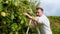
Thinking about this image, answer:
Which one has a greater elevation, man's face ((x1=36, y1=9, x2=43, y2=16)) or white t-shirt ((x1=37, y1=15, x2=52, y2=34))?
man's face ((x1=36, y1=9, x2=43, y2=16))

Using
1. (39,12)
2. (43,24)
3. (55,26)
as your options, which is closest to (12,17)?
(39,12)

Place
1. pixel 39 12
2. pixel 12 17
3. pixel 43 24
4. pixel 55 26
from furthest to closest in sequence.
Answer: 1. pixel 55 26
2. pixel 43 24
3. pixel 39 12
4. pixel 12 17

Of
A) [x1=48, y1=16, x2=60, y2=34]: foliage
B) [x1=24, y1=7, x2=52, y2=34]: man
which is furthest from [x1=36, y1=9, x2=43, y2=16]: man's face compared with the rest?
[x1=48, y1=16, x2=60, y2=34]: foliage

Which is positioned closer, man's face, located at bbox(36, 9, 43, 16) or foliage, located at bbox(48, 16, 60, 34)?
man's face, located at bbox(36, 9, 43, 16)

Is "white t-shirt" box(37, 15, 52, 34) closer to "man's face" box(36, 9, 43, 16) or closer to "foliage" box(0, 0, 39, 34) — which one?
"man's face" box(36, 9, 43, 16)

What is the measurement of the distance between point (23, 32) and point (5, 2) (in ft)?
2.46

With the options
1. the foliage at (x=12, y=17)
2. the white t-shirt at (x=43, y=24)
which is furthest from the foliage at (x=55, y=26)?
the foliage at (x=12, y=17)

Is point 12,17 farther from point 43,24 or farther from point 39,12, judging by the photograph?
point 43,24

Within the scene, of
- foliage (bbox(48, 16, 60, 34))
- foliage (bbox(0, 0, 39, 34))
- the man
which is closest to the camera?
foliage (bbox(0, 0, 39, 34))

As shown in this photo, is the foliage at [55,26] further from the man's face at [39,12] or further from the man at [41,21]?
the man's face at [39,12]

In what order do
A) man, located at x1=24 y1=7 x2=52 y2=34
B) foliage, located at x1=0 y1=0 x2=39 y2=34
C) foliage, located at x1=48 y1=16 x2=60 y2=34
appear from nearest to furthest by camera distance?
foliage, located at x1=0 y1=0 x2=39 y2=34
man, located at x1=24 y1=7 x2=52 y2=34
foliage, located at x1=48 y1=16 x2=60 y2=34

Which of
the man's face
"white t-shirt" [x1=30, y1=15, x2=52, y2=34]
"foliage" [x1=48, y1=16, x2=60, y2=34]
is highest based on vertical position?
the man's face

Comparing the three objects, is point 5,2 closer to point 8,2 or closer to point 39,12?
point 8,2

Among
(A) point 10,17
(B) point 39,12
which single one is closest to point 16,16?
(A) point 10,17
